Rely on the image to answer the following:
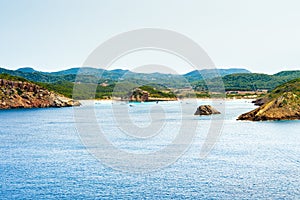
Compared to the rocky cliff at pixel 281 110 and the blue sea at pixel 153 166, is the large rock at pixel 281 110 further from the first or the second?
the blue sea at pixel 153 166

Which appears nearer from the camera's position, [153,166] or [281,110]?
[153,166]

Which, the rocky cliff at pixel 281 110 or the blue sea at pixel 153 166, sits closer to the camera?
the blue sea at pixel 153 166

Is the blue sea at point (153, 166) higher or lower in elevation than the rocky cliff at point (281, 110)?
lower

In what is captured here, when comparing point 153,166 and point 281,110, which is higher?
point 281,110

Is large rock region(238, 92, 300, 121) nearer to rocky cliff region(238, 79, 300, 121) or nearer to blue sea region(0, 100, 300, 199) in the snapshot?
rocky cliff region(238, 79, 300, 121)

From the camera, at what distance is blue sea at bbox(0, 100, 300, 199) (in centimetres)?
5784

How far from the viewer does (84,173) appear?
228 feet

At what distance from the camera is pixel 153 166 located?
75.0m

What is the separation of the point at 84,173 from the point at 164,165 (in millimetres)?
15285

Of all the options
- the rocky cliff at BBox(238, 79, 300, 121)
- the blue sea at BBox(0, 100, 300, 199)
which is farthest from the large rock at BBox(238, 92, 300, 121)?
the blue sea at BBox(0, 100, 300, 199)

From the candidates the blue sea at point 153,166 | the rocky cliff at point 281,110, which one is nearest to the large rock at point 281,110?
the rocky cliff at point 281,110

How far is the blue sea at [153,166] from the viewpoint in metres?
57.8

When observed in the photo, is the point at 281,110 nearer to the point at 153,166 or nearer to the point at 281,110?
the point at 281,110

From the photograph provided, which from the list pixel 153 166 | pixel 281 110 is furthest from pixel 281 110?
pixel 153 166
